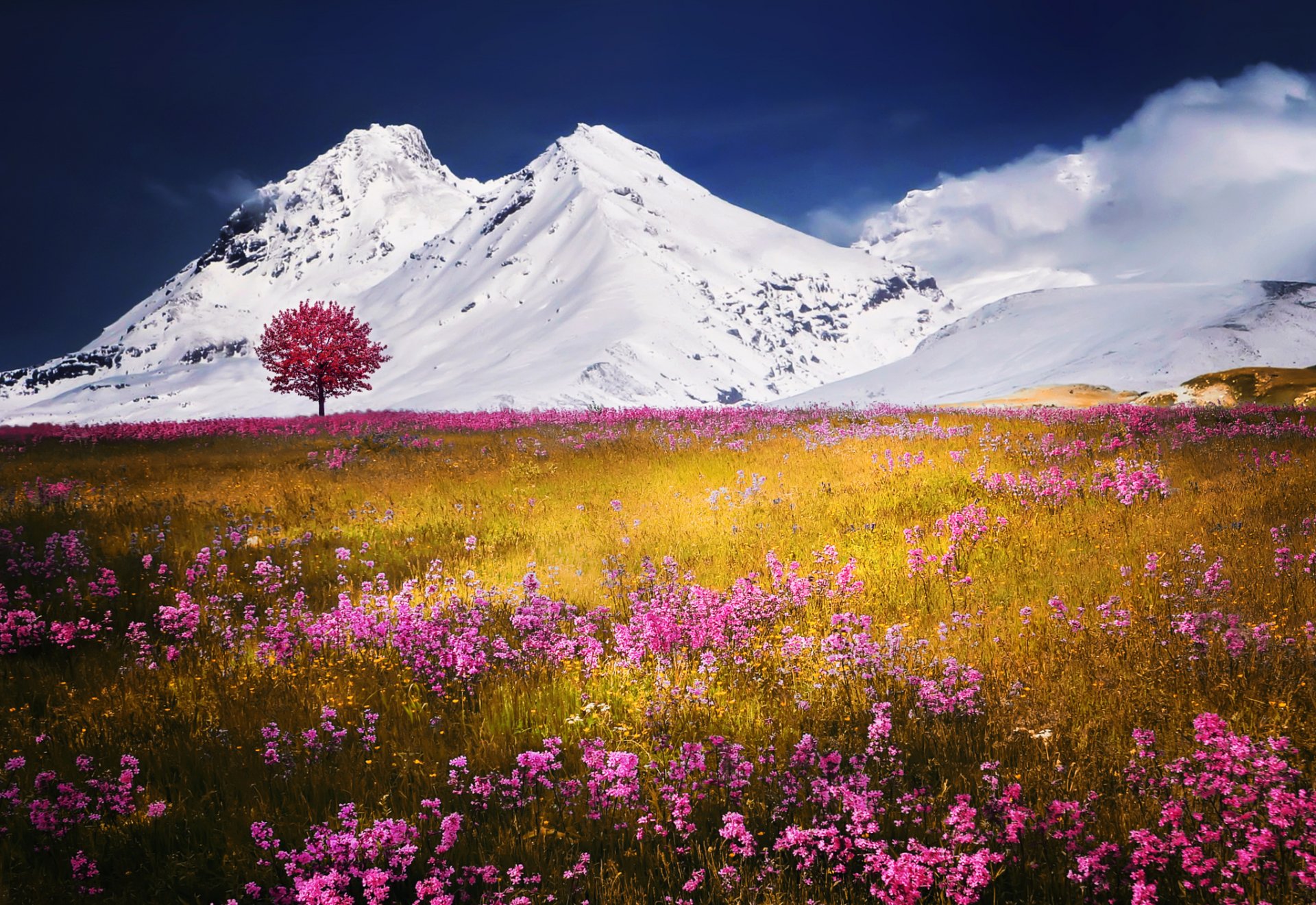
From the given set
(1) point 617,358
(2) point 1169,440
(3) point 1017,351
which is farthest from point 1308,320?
(1) point 617,358

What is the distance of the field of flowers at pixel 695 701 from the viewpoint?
2.76 metres

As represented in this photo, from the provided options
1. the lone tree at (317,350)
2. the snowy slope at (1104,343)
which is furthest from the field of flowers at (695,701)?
the lone tree at (317,350)

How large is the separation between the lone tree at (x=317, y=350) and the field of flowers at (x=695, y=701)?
85.7ft

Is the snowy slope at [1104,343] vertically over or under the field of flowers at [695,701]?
over

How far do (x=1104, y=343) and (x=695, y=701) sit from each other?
51003 millimetres

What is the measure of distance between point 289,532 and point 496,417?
11452 mm

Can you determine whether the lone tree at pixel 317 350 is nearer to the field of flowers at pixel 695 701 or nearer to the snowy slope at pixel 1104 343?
the snowy slope at pixel 1104 343

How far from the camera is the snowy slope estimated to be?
37562 millimetres

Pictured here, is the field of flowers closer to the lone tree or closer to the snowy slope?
the snowy slope

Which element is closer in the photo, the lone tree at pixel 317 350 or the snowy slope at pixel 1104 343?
the lone tree at pixel 317 350

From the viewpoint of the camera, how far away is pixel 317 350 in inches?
1377

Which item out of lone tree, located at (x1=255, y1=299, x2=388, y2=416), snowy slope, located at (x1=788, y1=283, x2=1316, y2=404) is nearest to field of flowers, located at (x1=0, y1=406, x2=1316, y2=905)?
snowy slope, located at (x1=788, y1=283, x2=1316, y2=404)

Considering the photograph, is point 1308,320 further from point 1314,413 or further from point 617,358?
point 617,358

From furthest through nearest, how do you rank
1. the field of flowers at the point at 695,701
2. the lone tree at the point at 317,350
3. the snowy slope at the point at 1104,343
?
the snowy slope at the point at 1104,343
the lone tree at the point at 317,350
the field of flowers at the point at 695,701
